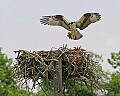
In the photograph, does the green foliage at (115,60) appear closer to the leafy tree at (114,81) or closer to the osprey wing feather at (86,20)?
the leafy tree at (114,81)

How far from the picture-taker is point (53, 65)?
6.88 meters

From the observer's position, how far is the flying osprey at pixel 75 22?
24.8ft

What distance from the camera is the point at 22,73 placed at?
23.5 ft

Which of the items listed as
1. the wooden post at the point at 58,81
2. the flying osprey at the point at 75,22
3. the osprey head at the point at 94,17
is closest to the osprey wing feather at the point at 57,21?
the flying osprey at the point at 75,22

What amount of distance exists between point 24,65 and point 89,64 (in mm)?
1026

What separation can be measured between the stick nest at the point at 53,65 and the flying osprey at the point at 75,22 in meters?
0.47

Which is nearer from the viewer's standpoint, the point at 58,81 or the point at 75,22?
the point at 58,81

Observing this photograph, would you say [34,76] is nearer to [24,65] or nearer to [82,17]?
[24,65]

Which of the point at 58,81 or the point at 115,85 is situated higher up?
the point at 58,81

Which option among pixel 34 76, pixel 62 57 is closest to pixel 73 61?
pixel 62 57

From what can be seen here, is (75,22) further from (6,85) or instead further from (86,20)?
(6,85)

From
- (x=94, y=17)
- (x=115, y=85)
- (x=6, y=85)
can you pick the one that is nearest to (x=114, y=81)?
(x=115, y=85)

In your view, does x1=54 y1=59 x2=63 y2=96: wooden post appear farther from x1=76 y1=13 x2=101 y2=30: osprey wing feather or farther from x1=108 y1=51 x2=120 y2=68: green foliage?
x1=108 y1=51 x2=120 y2=68: green foliage

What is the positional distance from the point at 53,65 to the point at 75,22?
1.04m
